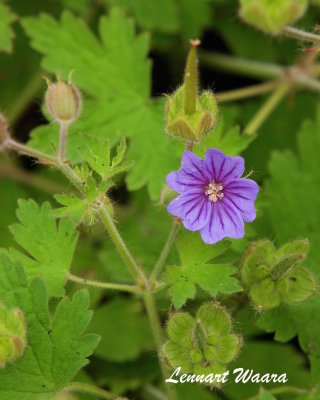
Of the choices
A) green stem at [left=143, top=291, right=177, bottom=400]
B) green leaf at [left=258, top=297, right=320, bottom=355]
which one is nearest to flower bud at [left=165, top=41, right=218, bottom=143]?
green stem at [left=143, top=291, right=177, bottom=400]

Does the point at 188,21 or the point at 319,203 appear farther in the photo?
the point at 188,21

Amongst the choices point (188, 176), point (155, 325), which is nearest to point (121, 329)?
point (155, 325)

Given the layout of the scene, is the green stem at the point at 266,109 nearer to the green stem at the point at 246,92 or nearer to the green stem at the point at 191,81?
the green stem at the point at 246,92

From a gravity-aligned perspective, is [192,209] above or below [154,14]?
below

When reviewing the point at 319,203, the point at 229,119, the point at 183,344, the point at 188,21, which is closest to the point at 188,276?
the point at 183,344

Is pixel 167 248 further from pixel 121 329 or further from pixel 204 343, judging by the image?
pixel 121 329

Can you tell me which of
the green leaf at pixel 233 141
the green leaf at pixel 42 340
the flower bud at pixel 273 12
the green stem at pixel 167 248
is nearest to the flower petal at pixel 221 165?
the green stem at pixel 167 248

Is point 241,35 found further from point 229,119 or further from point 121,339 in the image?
point 121,339
